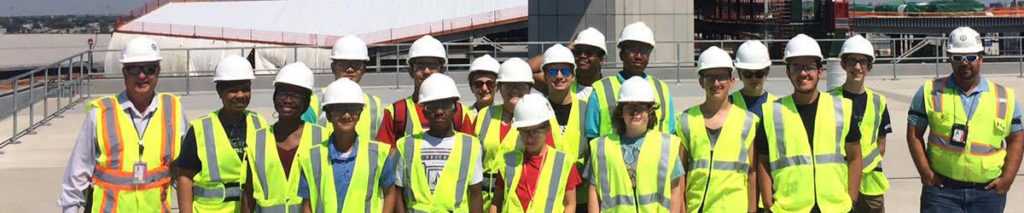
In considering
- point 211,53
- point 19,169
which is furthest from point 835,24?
point 19,169

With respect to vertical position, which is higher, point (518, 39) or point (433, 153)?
point (518, 39)

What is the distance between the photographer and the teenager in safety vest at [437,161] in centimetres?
540

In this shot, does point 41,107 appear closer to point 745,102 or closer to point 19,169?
point 19,169

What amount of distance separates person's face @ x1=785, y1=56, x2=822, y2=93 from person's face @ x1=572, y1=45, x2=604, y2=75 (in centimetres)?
111

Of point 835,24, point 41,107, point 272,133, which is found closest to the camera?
point 272,133

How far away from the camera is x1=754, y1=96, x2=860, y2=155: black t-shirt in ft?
18.9

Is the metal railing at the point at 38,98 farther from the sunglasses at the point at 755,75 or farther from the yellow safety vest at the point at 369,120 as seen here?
the sunglasses at the point at 755,75

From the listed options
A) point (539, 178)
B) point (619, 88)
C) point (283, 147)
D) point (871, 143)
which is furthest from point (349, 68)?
point (871, 143)

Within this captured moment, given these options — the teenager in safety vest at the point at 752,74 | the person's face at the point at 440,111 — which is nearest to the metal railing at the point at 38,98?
the person's face at the point at 440,111

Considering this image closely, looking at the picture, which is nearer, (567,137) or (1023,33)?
(567,137)

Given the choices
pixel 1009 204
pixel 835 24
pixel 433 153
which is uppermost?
pixel 835 24

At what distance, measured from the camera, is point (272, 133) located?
5371mm

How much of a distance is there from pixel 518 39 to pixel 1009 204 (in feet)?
119

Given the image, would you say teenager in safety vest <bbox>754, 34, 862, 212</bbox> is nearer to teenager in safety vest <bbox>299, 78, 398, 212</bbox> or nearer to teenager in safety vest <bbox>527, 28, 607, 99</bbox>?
teenager in safety vest <bbox>527, 28, 607, 99</bbox>
